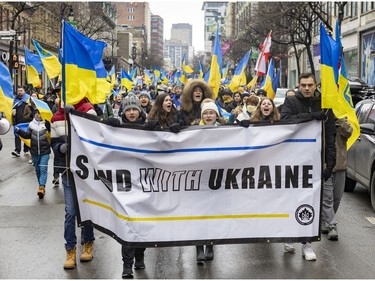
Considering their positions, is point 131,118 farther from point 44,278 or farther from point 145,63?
point 145,63

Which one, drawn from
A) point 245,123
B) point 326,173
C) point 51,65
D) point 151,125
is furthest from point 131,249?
point 51,65

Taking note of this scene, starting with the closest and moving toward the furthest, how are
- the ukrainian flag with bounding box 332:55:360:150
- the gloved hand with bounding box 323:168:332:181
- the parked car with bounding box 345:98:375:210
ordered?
the gloved hand with bounding box 323:168:332:181 → the ukrainian flag with bounding box 332:55:360:150 → the parked car with bounding box 345:98:375:210

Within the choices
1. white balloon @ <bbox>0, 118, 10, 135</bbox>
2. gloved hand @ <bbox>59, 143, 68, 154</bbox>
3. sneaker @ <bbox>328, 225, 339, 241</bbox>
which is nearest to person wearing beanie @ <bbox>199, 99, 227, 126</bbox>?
gloved hand @ <bbox>59, 143, 68, 154</bbox>

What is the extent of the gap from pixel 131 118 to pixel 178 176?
0.81 metres

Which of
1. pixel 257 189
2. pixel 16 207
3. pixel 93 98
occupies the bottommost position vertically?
pixel 16 207

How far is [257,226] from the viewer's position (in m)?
5.68

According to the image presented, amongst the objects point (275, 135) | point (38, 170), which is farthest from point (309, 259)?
point (38, 170)

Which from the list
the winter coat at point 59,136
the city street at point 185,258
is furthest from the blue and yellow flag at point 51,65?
the winter coat at point 59,136

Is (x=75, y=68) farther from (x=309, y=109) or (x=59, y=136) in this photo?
(x=309, y=109)

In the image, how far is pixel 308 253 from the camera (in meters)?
6.27

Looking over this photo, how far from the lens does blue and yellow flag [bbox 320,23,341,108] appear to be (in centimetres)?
633

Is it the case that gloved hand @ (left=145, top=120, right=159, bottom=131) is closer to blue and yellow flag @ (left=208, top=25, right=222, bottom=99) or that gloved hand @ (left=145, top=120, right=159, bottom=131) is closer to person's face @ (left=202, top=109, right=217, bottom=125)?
person's face @ (left=202, top=109, right=217, bottom=125)

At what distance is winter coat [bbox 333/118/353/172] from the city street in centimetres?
87

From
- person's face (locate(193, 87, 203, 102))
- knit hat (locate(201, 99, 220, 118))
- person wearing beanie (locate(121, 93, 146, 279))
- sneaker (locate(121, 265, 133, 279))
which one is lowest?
sneaker (locate(121, 265, 133, 279))
